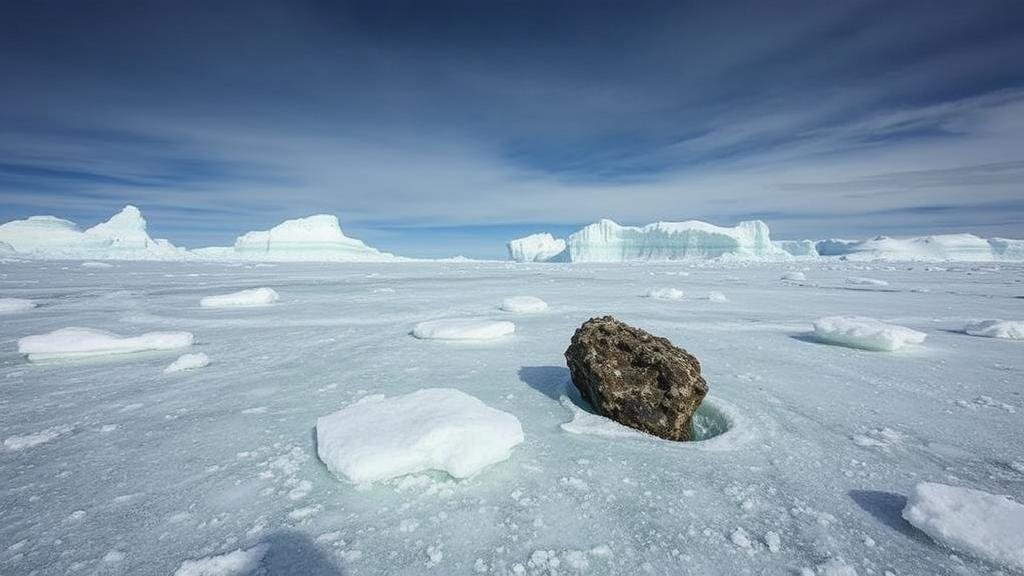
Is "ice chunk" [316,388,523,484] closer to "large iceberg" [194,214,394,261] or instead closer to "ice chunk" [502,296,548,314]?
"ice chunk" [502,296,548,314]

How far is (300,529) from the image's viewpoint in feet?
7.23

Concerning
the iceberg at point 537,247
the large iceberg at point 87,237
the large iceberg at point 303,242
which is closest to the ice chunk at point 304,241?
the large iceberg at point 303,242

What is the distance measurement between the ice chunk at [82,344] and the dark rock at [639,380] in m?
5.99

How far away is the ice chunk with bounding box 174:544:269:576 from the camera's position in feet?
6.28

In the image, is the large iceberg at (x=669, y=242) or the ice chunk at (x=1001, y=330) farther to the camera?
the large iceberg at (x=669, y=242)

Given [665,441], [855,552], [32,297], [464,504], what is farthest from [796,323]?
[32,297]

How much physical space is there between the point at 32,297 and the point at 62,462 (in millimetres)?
15321

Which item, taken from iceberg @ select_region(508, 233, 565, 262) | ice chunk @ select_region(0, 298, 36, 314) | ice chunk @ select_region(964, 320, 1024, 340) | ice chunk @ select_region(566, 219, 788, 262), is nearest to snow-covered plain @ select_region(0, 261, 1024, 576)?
ice chunk @ select_region(964, 320, 1024, 340)

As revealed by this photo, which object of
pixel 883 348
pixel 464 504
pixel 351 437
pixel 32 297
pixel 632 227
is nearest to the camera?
pixel 464 504

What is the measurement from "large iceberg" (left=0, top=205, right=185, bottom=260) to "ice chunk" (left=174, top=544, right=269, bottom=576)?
4143 inches

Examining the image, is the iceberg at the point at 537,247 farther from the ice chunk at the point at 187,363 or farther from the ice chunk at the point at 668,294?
the ice chunk at the point at 187,363

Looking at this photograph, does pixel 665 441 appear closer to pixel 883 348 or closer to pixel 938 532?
pixel 938 532

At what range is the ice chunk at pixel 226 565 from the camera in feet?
6.28

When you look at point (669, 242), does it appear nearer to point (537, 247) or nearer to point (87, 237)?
point (537, 247)
